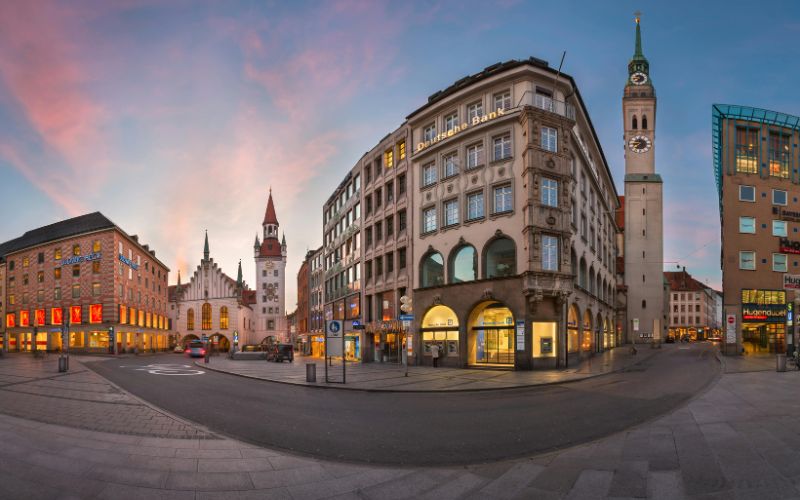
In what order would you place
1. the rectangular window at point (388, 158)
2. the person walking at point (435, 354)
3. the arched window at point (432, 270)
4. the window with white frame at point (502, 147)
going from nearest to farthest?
the window with white frame at point (502, 147) < the person walking at point (435, 354) < the arched window at point (432, 270) < the rectangular window at point (388, 158)

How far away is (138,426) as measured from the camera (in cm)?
1063

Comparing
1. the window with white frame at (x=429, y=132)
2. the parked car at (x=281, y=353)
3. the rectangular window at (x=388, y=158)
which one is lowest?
the parked car at (x=281, y=353)

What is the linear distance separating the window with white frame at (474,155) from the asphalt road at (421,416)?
16112mm

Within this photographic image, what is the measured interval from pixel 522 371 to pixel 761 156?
3306 centimetres

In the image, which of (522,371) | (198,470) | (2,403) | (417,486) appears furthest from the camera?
(522,371)

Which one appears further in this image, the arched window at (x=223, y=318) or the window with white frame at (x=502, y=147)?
the arched window at (x=223, y=318)

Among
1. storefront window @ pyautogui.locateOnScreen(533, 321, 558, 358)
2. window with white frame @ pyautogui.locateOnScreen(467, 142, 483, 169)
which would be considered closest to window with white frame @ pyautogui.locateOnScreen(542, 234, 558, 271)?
storefront window @ pyautogui.locateOnScreen(533, 321, 558, 358)

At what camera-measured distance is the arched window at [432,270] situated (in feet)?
109

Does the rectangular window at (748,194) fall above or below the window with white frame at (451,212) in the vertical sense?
above

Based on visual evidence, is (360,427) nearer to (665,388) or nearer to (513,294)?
(665,388)

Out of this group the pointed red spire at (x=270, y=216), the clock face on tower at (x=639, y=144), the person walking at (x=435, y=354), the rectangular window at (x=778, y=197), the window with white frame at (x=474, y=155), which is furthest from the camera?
the pointed red spire at (x=270, y=216)

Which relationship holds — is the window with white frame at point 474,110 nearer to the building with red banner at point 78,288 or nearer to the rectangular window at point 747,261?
the rectangular window at point 747,261

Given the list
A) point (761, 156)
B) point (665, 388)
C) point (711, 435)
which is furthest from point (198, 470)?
point (761, 156)

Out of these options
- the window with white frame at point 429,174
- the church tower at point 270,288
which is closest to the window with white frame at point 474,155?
the window with white frame at point 429,174
